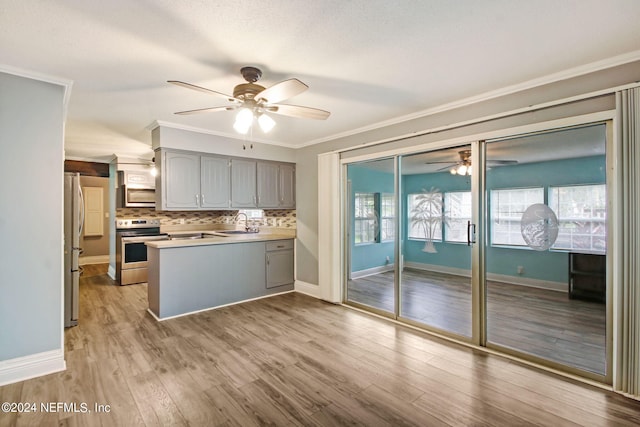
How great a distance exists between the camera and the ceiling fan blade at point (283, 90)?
1.92 m

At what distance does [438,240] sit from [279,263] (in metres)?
2.48

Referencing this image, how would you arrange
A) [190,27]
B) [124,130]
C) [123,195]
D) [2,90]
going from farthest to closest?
[123,195]
[124,130]
[2,90]
[190,27]

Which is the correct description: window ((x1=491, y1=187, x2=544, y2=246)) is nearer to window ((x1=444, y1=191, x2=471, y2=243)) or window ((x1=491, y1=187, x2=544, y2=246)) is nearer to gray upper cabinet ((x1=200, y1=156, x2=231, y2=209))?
window ((x1=444, y1=191, x2=471, y2=243))

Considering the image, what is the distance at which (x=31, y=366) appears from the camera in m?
2.39

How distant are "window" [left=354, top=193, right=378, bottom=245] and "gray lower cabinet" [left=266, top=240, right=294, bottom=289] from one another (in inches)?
48.3

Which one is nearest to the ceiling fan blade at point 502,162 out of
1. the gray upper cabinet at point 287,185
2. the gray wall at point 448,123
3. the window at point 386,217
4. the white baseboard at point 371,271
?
the gray wall at point 448,123

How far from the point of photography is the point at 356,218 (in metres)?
5.16

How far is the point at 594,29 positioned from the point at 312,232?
12.2ft

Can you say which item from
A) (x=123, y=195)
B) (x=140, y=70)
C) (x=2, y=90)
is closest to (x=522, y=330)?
(x=140, y=70)

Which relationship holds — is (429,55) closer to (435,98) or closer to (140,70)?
(435,98)

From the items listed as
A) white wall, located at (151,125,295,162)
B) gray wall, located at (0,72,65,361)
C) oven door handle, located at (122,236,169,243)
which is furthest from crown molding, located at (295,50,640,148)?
oven door handle, located at (122,236,169,243)

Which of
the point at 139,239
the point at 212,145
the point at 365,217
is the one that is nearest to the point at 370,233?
the point at 365,217

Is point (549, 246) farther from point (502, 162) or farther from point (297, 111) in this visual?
point (297, 111)

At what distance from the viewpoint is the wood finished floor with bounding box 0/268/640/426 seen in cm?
192
